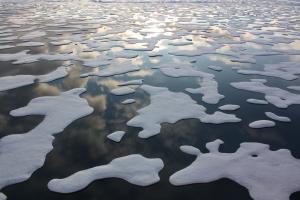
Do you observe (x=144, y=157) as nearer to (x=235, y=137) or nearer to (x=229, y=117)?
(x=235, y=137)

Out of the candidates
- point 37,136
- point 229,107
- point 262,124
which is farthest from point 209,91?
point 37,136

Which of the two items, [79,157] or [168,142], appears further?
[168,142]

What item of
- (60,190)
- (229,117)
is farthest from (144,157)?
(229,117)

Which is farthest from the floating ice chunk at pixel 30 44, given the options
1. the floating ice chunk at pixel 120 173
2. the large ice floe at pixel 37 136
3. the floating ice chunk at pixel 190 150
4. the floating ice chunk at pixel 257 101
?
the floating ice chunk at pixel 190 150

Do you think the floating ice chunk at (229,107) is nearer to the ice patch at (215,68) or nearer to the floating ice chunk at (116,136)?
the floating ice chunk at (116,136)

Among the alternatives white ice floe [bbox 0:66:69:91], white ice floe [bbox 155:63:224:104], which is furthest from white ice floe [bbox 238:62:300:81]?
white ice floe [bbox 0:66:69:91]

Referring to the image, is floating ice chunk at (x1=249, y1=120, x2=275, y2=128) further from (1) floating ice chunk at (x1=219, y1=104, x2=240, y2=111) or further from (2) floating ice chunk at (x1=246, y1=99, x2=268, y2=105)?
(2) floating ice chunk at (x1=246, y1=99, x2=268, y2=105)
